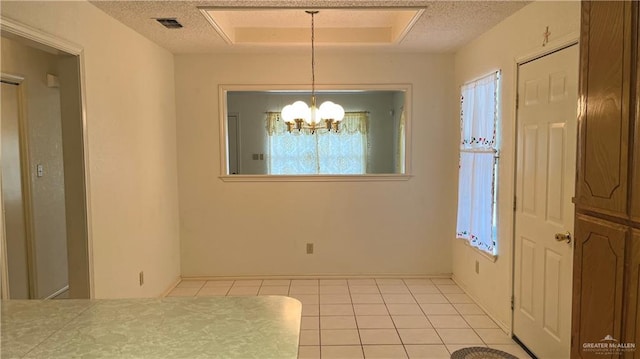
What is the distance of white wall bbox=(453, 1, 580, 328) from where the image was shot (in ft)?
8.37

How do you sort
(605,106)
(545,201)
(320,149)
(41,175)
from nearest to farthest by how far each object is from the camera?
1. (605,106)
2. (545,201)
3. (41,175)
4. (320,149)

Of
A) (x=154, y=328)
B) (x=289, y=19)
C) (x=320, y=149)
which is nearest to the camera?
(x=154, y=328)

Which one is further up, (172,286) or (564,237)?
(564,237)

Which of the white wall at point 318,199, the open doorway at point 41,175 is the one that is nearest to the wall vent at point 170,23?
the open doorway at point 41,175

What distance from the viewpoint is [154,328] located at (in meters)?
1.18

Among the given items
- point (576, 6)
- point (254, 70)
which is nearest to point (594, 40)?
point (576, 6)

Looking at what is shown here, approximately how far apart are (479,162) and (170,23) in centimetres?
285

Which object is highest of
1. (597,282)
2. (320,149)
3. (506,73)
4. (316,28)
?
(316,28)

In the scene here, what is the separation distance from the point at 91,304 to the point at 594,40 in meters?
2.06

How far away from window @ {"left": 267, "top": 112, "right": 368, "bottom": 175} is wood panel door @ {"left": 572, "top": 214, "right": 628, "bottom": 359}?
4.71 metres

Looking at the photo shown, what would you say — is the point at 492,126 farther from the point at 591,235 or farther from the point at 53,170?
the point at 53,170

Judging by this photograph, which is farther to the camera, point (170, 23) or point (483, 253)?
point (483, 253)

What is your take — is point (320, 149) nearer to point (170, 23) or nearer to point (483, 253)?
point (483, 253)

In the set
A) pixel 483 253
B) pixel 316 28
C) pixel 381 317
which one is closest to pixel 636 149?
pixel 483 253
